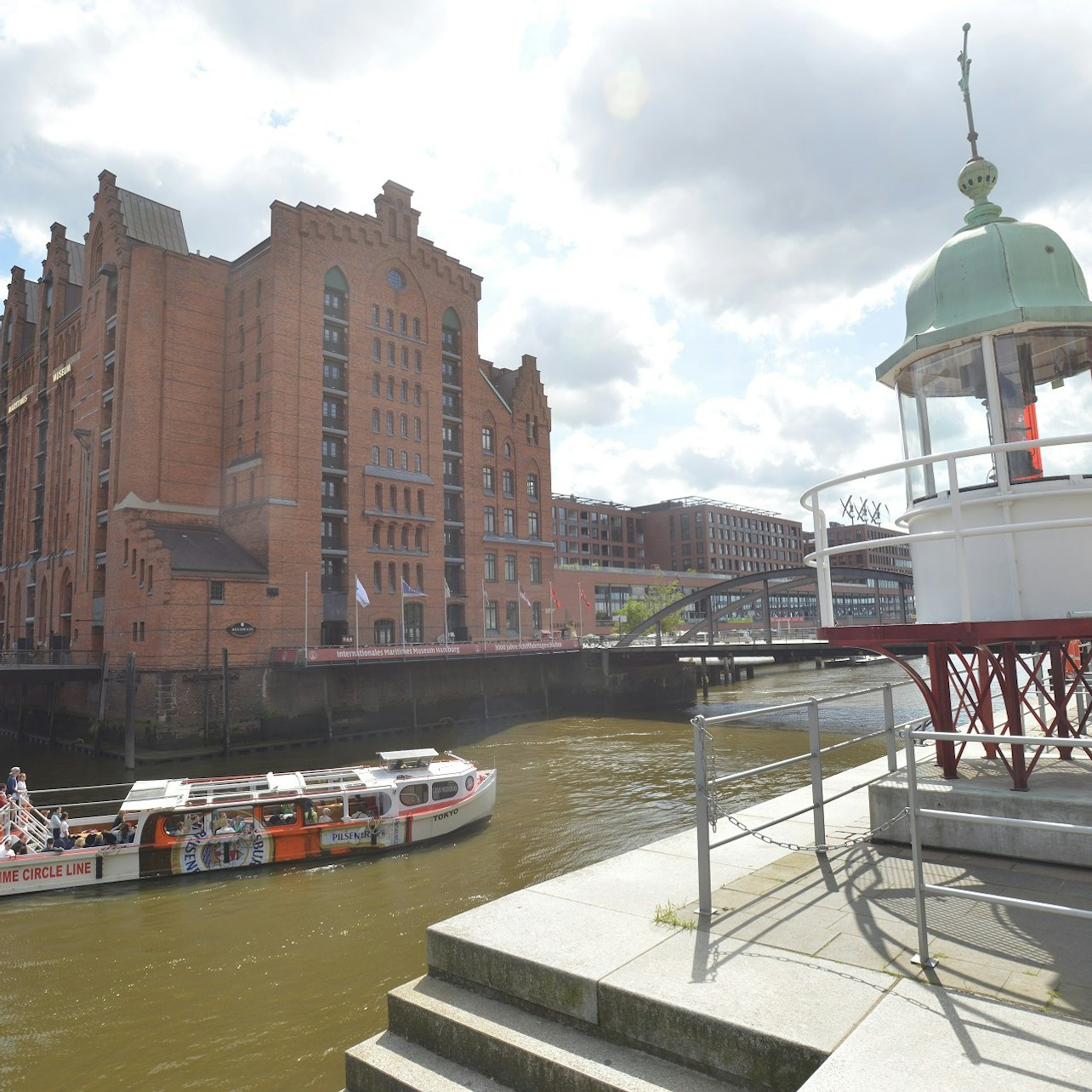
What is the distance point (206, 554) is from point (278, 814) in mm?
27108

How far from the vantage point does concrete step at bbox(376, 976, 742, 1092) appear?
4.32m

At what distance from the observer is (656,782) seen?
87.4ft

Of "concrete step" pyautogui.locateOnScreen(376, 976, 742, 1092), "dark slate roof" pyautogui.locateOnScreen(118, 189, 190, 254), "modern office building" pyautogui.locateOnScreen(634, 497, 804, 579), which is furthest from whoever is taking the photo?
"modern office building" pyautogui.locateOnScreen(634, 497, 804, 579)

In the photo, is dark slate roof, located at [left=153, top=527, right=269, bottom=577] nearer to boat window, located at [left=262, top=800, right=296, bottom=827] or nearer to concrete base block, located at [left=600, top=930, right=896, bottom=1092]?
boat window, located at [left=262, top=800, right=296, bottom=827]

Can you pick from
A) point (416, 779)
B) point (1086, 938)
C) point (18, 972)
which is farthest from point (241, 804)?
point (1086, 938)

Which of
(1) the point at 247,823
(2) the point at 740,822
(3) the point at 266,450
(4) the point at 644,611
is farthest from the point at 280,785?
(4) the point at 644,611

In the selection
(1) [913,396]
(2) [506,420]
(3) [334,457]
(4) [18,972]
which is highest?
(2) [506,420]

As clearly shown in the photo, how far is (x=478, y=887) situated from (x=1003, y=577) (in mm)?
12661

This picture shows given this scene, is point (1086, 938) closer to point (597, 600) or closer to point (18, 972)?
point (18, 972)

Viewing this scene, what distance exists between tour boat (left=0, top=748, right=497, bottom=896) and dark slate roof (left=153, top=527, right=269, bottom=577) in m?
21.0

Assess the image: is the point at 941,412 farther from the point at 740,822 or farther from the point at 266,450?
the point at 266,450

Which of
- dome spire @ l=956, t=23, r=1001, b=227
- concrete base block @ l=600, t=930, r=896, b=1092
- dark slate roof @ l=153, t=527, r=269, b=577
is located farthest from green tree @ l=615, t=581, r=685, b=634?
concrete base block @ l=600, t=930, r=896, b=1092

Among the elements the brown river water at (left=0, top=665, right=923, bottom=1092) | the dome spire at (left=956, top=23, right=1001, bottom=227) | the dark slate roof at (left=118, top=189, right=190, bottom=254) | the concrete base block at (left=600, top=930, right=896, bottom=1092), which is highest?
the dark slate roof at (left=118, top=189, right=190, bottom=254)

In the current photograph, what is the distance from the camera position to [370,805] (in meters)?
19.6
